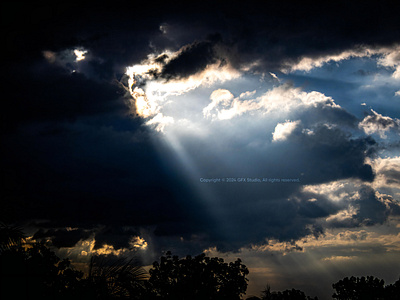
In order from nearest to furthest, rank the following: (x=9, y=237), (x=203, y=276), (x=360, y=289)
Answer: (x=9, y=237)
(x=203, y=276)
(x=360, y=289)

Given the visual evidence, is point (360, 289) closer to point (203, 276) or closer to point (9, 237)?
point (203, 276)

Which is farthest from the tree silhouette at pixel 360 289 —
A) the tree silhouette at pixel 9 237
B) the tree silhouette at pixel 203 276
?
the tree silhouette at pixel 9 237

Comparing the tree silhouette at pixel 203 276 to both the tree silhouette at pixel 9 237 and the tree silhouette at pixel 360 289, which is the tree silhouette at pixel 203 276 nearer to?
the tree silhouette at pixel 360 289

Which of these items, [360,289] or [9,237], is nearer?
[9,237]

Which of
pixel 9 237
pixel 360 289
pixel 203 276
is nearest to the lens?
pixel 9 237

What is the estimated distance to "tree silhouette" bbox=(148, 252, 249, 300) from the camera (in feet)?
208

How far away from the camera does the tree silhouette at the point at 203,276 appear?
63.5 meters

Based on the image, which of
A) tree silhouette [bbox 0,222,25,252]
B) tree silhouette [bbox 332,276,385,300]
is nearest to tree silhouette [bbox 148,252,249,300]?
tree silhouette [bbox 332,276,385,300]

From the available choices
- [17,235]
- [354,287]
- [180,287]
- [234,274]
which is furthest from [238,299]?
[17,235]

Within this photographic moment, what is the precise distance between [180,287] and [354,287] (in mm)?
43747

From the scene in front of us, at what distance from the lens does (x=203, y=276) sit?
65.8m

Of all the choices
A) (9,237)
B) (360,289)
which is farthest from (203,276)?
(9,237)

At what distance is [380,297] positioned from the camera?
79.0 metres

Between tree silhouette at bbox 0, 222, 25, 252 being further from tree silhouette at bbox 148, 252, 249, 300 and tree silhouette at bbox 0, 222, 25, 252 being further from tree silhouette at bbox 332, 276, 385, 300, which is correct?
tree silhouette at bbox 332, 276, 385, 300
